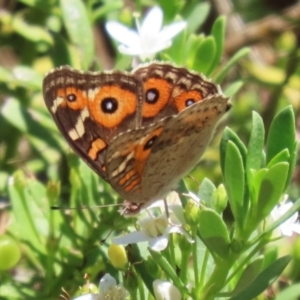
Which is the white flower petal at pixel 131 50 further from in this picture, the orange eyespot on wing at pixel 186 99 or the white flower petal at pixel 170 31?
the orange eyespot on wing at pixel 186 99

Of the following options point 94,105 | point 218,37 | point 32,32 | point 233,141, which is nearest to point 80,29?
point 32,32

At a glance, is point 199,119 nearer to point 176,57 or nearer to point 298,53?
point 176,57

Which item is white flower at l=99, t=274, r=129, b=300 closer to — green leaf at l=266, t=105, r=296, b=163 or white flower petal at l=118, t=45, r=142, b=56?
green leaf at l=266, t=105, r=296, b=163

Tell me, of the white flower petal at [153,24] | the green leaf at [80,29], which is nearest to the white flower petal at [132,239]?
the white flower petal at [153,24]

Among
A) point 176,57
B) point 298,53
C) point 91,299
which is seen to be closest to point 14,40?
point 176,57

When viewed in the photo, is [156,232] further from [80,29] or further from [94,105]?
[80,29]

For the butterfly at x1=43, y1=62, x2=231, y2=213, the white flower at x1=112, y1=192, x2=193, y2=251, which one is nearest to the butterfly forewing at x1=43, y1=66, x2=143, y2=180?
the butterfly at x1=43, y1=62, x2=231, y2=213
